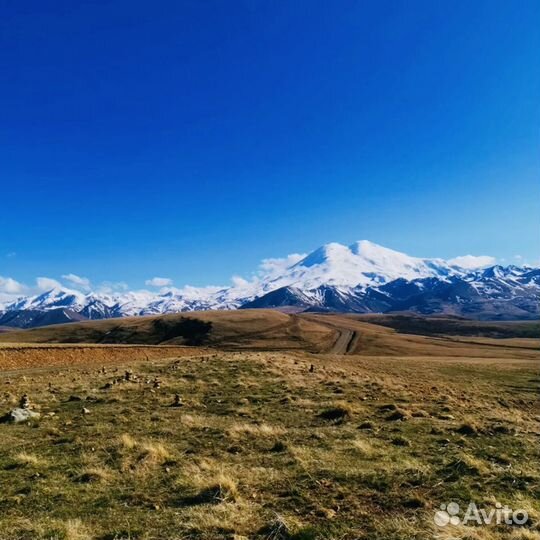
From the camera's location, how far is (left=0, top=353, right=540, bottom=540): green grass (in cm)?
891

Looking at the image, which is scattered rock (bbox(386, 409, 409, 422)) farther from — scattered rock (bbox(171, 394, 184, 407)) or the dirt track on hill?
the dirt track on hill

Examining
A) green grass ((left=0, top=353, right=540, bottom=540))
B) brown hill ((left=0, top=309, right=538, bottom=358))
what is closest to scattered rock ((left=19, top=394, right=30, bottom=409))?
green grass ((left=0, top=353, right=540, bottom=540))

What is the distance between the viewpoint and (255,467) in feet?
40.6

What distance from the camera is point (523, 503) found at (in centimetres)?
991

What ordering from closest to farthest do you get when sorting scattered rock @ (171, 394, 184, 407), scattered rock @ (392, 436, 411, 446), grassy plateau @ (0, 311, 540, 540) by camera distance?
grassy plateau @ (0, 311, 540, 540), scattered rock @ (392, 436, 411, 446), scattered rock @ (171, 394, 184, 407)

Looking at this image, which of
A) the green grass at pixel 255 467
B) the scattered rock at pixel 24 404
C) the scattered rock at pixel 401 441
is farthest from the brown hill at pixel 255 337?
the scattered rock at pixel 401 441

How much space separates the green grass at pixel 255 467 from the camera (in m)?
8.91

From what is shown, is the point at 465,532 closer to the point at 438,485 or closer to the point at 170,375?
the point at 438,485

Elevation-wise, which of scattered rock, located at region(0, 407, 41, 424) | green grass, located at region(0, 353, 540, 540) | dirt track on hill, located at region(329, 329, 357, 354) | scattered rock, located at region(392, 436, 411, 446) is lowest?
dirt track on hill, located at region(329, 329, 357, 354)

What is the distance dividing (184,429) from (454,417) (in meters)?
12.6

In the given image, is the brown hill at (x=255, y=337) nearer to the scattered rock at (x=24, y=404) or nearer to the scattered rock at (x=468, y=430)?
the scattered rock at (x=468, y=430)

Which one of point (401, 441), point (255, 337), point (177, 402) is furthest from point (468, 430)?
point (255, 337)

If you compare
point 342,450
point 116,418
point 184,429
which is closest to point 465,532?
point 342,450

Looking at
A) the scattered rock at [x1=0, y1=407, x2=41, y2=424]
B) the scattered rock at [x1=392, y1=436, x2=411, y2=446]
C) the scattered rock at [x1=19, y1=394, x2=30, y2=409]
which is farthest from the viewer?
the scattered rock at [x1=19, y1=394, x2=30, y2=409]
